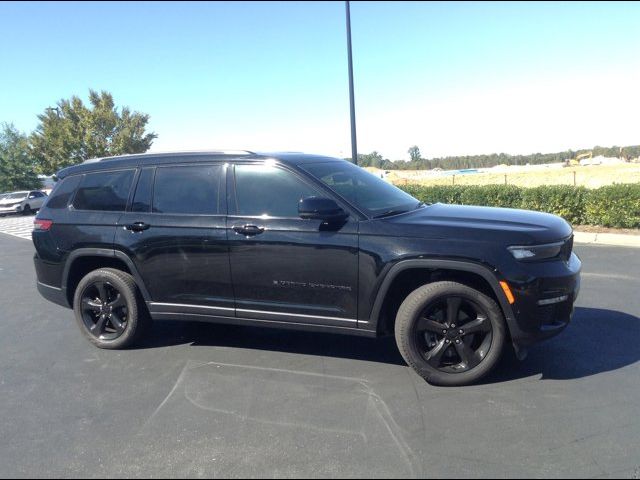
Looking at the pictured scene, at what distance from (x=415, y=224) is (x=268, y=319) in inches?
57.3

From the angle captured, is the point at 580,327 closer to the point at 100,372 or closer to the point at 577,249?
the point at 100,372

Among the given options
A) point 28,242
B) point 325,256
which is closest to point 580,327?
point 325,256

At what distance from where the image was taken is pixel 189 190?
15.3ft

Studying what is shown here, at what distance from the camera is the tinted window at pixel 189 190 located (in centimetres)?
455

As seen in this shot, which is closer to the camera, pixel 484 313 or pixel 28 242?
pixel 484 313

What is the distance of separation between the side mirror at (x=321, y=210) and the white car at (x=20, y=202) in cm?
3172

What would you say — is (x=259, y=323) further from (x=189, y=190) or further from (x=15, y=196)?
(x=15, y=196)

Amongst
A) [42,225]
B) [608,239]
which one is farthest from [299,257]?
[608,239]

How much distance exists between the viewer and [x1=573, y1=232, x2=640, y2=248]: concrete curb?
10.5 metres

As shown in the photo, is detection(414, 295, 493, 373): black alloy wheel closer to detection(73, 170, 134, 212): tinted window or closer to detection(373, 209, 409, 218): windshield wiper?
detection(373, 209, 409, 218): windshield wiper

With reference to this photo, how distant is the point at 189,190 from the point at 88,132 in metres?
36.2

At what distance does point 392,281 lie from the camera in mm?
3904

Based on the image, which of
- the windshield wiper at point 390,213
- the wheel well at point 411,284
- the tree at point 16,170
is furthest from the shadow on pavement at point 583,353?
the tree at point 16,170

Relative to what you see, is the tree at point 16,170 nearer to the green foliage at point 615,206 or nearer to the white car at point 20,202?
the white car at point 20,202
